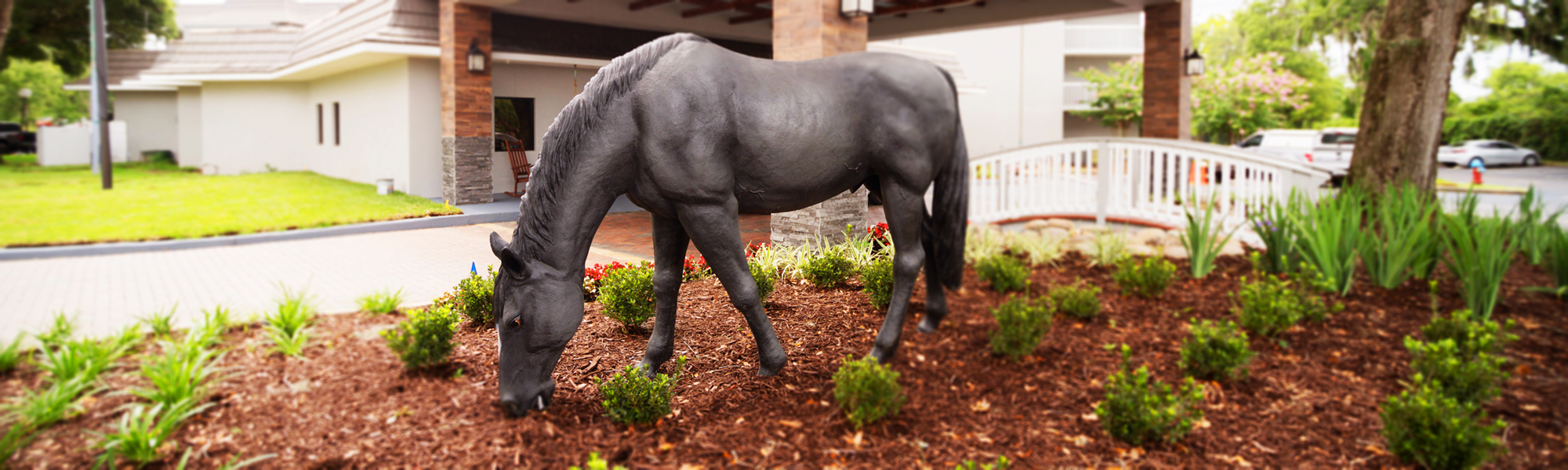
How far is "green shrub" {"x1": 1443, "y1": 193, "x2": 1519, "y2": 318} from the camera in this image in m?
2.97

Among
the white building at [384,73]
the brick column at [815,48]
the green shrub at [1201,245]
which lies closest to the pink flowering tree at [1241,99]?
the white building at [384,73]

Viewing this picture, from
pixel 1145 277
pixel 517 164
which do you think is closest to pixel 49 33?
pixel 517 164

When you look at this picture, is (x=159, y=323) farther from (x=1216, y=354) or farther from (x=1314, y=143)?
(x=1314, y=143)

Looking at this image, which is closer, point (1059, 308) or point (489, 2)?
point (1059, 308)

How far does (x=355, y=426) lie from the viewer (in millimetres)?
2516

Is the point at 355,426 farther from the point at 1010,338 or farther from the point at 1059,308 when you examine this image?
the point at 1059,308

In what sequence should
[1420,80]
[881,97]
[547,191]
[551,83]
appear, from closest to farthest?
[547,191], [881,97], [551,83], [1420,80]

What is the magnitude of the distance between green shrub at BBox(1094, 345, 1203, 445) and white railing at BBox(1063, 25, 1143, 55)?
38.4 feet

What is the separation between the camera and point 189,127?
3.07m

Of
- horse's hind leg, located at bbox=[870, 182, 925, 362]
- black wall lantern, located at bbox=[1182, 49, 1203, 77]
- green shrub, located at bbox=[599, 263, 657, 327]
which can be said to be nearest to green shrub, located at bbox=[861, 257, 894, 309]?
horse's hind leg, located at bbox=[870, 182, 925, 362]

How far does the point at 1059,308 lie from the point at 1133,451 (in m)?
0.67

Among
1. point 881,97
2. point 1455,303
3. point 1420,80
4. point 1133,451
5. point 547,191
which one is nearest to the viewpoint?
point 1133,451

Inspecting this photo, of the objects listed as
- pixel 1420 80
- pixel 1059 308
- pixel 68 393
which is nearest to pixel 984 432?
pixel 1059 308

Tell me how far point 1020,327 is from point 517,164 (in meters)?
3.10
